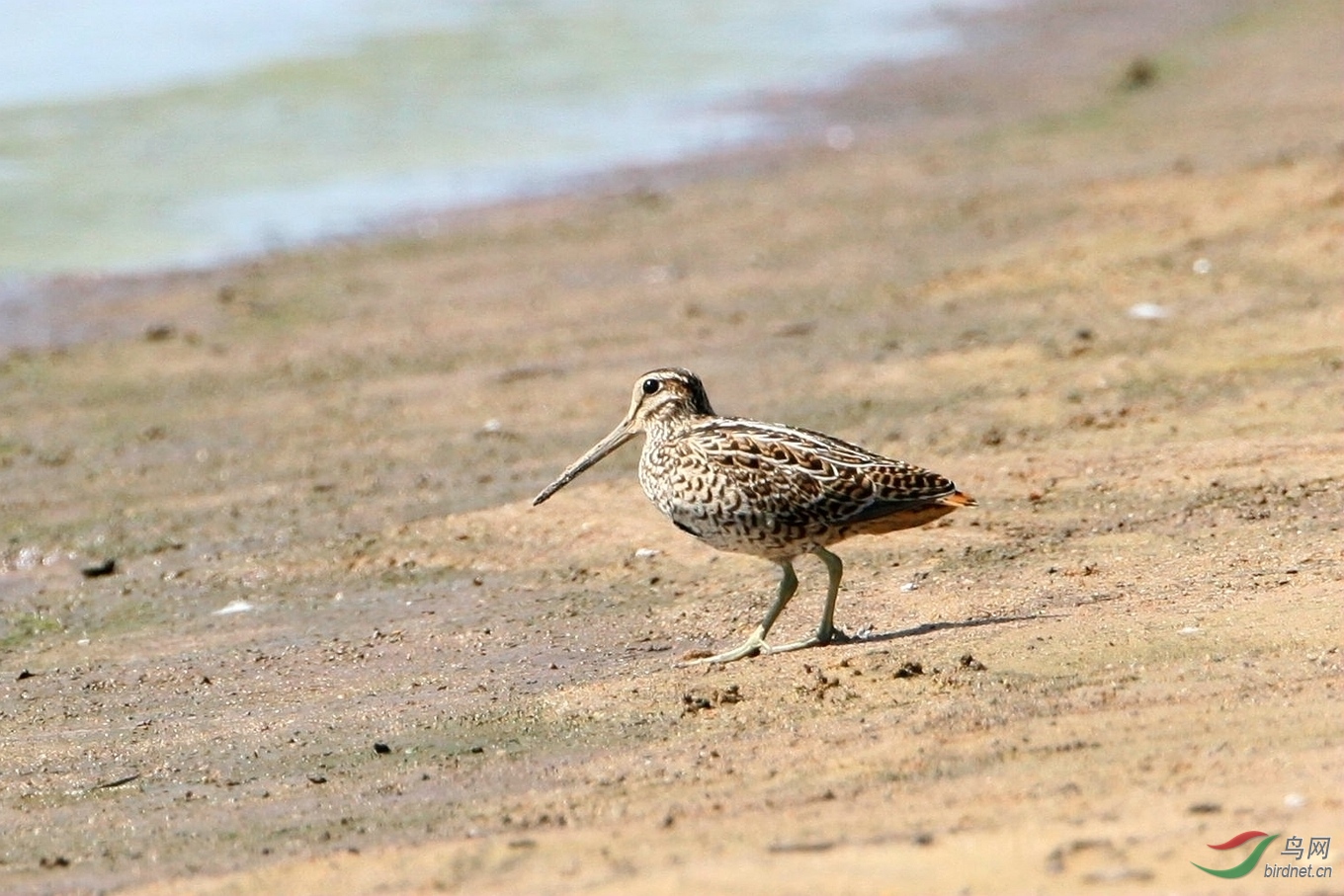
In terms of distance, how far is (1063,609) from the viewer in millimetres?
7215

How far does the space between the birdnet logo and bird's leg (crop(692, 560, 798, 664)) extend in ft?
8.37

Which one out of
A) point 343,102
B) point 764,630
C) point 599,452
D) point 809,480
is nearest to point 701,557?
point 599,452

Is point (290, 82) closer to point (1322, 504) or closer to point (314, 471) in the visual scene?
point (314, 471)

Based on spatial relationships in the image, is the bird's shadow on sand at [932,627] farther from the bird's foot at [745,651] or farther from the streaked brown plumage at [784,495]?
the bird's foot at [745,651]

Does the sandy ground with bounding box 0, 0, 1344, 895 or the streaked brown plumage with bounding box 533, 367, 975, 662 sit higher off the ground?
the streaked brown plumage with bounding box 533, 367, 975, 662

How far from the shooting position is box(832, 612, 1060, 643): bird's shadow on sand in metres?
7.12

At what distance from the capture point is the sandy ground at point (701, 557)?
5375 millimetres

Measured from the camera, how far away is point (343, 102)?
22500 millimetres

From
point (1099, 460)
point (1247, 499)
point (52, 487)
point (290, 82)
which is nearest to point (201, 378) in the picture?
point (52, 487)

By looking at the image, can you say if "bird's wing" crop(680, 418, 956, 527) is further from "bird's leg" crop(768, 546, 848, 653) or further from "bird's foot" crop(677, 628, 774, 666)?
"bird's foot" crop(677, 628, 774, 666)

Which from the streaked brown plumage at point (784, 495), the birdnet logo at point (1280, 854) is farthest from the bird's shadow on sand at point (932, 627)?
the birdnet logo at point (1280, 854)

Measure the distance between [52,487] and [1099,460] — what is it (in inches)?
205

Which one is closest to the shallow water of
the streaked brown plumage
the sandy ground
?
the sandy ground

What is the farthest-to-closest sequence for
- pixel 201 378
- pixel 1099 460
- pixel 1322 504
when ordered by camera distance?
pixel 201 378
pixel 1099 460
pixel 1322 504
